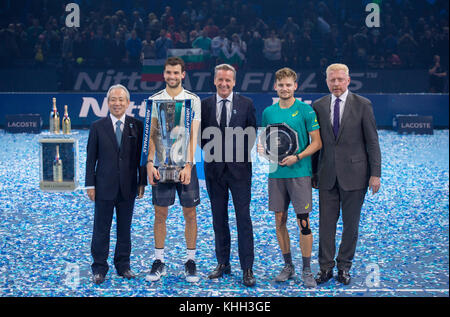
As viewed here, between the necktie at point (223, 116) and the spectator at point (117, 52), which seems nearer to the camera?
the necktie at point (223, 116)

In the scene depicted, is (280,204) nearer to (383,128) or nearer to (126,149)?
(126,149)

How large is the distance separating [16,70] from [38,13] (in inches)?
131

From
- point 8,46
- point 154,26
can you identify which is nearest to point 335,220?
point 154,26

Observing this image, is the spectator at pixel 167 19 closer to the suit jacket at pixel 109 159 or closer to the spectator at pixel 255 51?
the spectator at pixel 255 51

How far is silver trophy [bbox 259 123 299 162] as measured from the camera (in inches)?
195

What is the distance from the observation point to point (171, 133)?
198 inches

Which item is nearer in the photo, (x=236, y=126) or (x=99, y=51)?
(x=236, y=126)

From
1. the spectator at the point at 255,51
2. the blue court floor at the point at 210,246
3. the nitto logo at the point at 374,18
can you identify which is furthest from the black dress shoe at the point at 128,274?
the spectator at the point at 255,51

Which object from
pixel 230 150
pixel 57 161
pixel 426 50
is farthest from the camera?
pixel 426 50

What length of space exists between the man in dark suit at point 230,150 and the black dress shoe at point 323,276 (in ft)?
1.84

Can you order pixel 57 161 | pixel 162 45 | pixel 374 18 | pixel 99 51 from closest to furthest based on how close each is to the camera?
pixel 57 161 → pixel 374 18 → pixel 162 45 → pixel 99 51

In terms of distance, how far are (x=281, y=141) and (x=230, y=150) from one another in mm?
434

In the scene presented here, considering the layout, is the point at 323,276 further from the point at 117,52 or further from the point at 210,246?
the point at 117,52

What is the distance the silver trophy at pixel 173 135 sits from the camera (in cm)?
501
